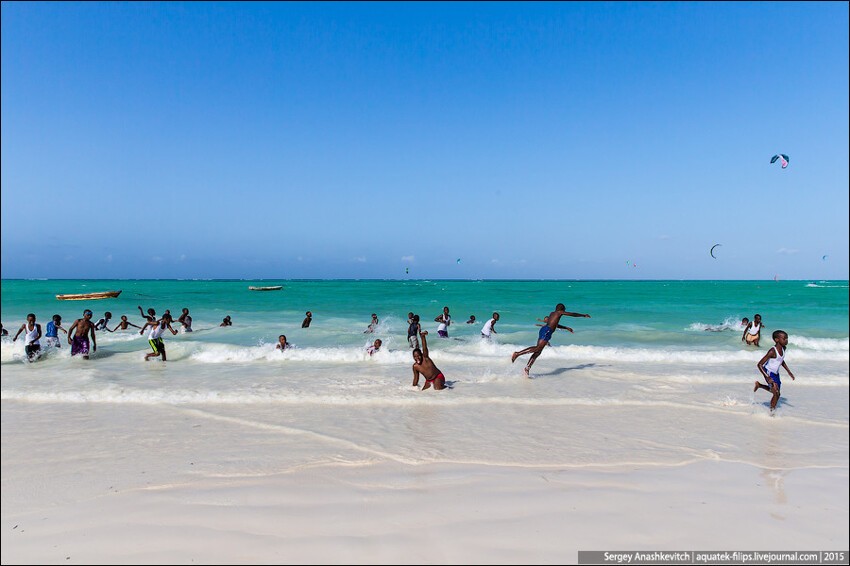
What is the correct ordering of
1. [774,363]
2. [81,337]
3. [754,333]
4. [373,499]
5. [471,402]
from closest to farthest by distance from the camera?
[373,499], [774,363], [471,402], [81,337], [754,333]

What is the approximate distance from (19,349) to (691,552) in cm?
2039

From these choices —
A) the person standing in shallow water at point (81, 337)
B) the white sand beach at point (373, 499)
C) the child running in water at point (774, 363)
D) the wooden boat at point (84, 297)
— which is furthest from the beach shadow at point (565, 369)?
the wooden boat at point (84, 297)

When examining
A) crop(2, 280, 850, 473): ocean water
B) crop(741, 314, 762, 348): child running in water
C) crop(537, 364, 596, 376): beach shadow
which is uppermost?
crop(741, 314, 762, 348): child running in water

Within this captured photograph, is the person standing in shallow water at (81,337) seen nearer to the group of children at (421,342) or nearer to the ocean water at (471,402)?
the group of children at (421,342)

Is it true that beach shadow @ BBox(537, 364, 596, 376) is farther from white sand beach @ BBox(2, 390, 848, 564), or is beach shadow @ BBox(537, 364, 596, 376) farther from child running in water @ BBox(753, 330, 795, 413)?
white sand beach @ BBox(2, 390, 848, 564)

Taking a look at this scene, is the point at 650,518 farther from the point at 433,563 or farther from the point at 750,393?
the point at 750,393

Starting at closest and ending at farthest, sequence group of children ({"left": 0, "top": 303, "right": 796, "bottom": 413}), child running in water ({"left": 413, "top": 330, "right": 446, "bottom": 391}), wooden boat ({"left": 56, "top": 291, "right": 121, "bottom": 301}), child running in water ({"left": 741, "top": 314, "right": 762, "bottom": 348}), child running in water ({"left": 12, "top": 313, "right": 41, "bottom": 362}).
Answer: group of children ({"left": 0, "top": 303, "right": 796, "bottom": 413}), child running in water ({"left": 413, "top": 330, "right": 446, "bottom": 391}), child running in water ({"left": 12, "top": 313, "right": 41, "bottom": 362}), child running in water ({"left": 741, "top": 314, "right": 762, "bottom": 348}), wooden boat ({"left": 56, "top": 291, "right": 121, "bottom": 301})

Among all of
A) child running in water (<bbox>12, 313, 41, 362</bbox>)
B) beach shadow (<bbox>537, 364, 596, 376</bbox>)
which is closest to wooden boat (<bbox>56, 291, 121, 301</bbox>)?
child running in water (<bbox>12, 313, 41, 362</bbox>)

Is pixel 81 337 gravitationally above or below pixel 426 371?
above

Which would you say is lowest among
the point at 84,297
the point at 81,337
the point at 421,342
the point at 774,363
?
the point at 421,342

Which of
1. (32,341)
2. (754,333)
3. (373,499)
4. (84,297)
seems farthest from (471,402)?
(84,297)

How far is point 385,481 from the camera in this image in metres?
5.41

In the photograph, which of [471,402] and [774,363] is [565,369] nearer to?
[471,402]

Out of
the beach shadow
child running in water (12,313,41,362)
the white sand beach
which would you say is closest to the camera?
the white sand beach
